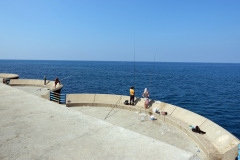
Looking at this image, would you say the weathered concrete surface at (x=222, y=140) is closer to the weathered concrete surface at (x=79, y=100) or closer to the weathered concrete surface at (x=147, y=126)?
the weathered concrete surface at (x=147, y=126)

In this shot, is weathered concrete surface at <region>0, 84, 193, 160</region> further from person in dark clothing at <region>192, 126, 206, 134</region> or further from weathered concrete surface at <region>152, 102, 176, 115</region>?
weathered concrete surface at <region>152, 102, 176, 115</region>

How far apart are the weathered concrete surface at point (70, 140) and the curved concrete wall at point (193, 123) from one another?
10.2 feet

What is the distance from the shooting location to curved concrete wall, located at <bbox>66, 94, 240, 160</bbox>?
5.91m

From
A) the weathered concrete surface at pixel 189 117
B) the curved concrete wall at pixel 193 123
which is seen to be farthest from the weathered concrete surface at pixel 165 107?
the weathered concrete surface at pixel 189 117

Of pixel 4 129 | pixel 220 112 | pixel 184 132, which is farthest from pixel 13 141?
pixel 220 112

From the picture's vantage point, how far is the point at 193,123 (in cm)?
830

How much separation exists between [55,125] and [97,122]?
1.43 metres

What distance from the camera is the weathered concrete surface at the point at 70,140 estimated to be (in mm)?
3779

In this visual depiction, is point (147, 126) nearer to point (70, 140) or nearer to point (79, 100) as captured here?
point (70, 140)

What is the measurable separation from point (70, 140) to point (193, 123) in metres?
6.47

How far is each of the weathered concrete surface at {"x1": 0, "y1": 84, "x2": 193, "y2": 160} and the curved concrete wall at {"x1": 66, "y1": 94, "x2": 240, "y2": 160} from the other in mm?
3114

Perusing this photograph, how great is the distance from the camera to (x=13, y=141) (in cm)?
443

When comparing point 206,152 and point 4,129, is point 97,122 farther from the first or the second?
point 206,152

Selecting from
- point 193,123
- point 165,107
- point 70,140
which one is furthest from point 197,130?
point 70,140
